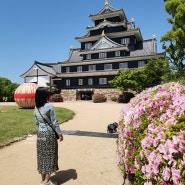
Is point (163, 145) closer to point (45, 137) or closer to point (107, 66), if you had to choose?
point (45, 137)

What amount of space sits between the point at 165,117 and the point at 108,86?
3227cm

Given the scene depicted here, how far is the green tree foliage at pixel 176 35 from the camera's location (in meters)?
15.8

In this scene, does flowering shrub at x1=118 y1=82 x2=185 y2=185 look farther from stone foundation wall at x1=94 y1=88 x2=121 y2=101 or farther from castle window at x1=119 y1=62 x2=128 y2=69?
castle window at x1=119 y1=62 x2=128 y2=69

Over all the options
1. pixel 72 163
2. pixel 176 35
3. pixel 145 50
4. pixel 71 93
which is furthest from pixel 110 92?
pixel 72 163

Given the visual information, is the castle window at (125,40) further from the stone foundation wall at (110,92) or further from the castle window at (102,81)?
the stone foundation wall at (110,92)

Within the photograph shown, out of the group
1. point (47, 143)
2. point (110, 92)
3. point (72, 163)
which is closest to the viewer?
point (47, 143)

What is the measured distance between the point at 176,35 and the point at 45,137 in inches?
670

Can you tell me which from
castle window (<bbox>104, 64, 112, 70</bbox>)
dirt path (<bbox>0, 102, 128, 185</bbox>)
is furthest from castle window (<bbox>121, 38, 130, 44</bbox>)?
dirt path (<bbox>0, 102, 128, 185</bbox>)

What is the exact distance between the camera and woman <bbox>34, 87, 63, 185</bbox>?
14.5ft

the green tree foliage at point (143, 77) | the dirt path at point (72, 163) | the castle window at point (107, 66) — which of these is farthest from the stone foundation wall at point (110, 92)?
the dirt path at point (72, 163)

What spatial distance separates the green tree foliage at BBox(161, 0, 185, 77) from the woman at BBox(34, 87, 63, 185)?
14727mm

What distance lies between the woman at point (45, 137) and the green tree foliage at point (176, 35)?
48.3 feet

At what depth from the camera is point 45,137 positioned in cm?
447

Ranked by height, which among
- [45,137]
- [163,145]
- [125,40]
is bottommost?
[45,137]
